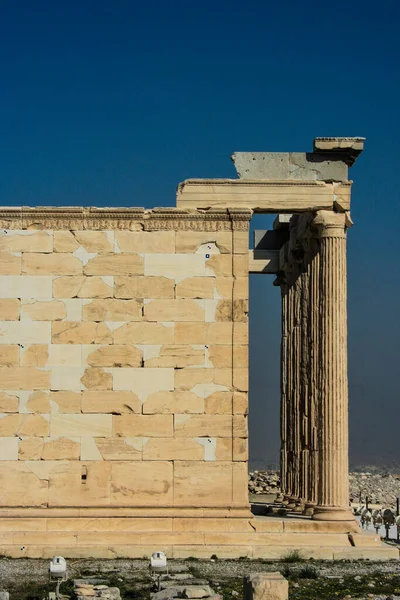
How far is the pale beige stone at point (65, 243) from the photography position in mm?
24609

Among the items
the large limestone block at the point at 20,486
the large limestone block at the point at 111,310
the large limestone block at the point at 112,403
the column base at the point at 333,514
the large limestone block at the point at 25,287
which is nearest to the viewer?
the large limestone block at the point at 20,486

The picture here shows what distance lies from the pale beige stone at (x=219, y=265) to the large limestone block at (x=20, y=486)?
217 inches

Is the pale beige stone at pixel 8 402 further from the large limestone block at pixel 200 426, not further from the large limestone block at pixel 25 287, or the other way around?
the large limestone block at pixel 200 426

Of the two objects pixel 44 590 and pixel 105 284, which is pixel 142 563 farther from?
pixel 105 284

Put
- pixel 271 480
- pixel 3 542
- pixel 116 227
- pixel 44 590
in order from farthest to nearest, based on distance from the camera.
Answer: pixel 271 480, pixel 116 227, pixel 3 542, pixel 44 590

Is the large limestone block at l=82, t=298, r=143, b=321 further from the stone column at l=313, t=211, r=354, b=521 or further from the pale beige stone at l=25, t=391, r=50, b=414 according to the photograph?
the stone column at l=313, t=211, r=354, b=521

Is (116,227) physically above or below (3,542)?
above

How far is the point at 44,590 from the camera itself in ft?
60.4

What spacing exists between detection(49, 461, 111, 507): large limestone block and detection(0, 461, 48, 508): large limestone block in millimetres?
221

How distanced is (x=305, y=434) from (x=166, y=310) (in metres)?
5.99

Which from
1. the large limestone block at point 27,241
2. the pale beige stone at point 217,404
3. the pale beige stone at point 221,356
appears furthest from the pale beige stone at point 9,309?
the pale beige stone at point 217,404

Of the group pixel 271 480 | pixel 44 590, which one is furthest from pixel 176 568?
pixel 271 480

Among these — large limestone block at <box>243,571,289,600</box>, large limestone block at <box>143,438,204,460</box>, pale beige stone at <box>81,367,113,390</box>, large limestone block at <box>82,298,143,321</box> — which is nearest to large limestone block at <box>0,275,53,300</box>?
large limestone block at <box>82,298,143,321</box>

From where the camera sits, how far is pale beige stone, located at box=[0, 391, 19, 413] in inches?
948
